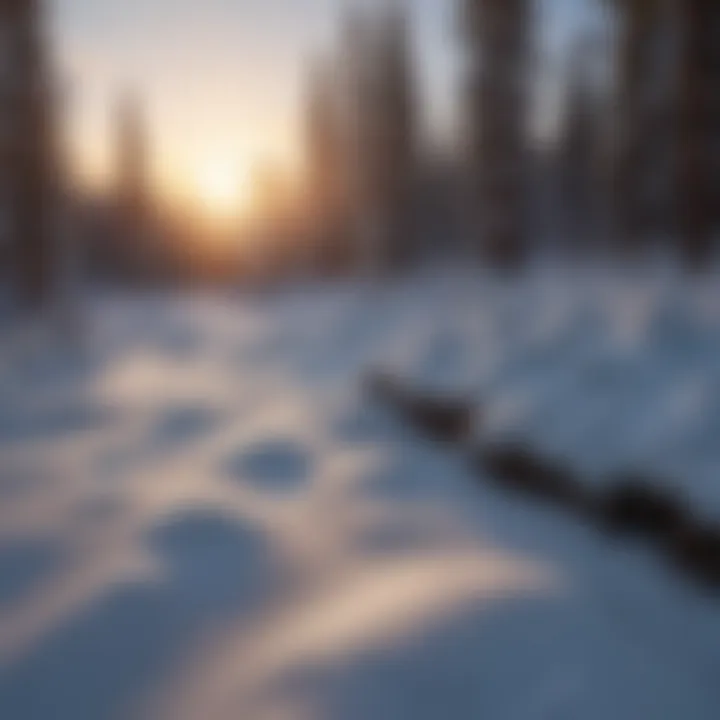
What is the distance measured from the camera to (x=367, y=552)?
4.84 meters

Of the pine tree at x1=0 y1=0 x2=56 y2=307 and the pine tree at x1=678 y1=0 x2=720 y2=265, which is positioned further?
the pine tree at x1=0 y1=0 x2=56 y2=307

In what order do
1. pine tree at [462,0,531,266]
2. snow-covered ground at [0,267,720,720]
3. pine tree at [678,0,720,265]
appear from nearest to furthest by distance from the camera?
snow-covered ground at [0,267,720,720] → pine tree at [678,0,720,265] → pine tree at [462,0,531,266]

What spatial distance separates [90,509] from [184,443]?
2211 mm

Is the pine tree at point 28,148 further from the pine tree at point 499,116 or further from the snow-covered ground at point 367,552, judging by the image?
the pine tree at point 499,116

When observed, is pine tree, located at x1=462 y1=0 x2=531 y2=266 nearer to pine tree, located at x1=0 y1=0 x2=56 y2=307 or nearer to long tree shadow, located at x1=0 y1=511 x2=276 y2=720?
pine tree, located at x1=0 y1=0 x2=56 y2=307

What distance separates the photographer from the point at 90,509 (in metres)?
5.50

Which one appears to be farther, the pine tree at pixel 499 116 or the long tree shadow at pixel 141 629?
the pine tree at pixel 499 116

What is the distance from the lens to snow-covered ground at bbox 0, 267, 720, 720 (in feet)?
10.8

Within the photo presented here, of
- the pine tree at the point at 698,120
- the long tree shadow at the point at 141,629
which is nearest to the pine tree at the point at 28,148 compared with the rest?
the pine tree at the point at 698,120

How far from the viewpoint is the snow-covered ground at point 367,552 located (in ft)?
10.8

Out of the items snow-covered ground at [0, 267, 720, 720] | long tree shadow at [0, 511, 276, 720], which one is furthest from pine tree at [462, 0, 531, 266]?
long tree shadow at [0, 511, 276, 720]

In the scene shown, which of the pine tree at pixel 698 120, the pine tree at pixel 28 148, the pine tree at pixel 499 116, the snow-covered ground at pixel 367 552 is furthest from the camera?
the pine tree at pixel 28 148

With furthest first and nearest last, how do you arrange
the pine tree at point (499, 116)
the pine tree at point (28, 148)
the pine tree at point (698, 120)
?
the pine tree at point (28, 148) < the pine tree at point (499, 116) < the pine tree at point (698, 120)

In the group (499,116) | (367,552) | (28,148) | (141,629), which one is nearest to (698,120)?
(499,116)
